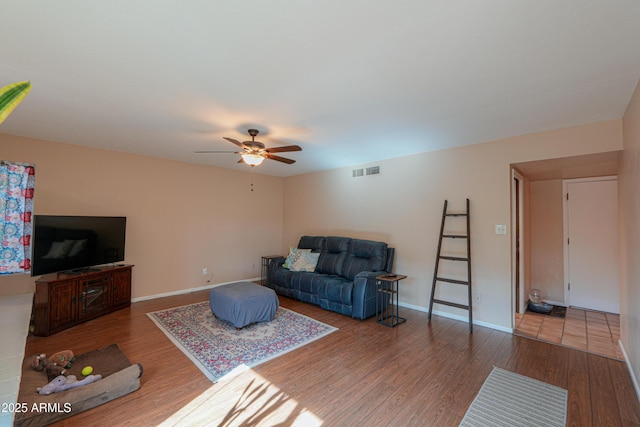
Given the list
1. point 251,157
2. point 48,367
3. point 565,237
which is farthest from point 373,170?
point 48,367

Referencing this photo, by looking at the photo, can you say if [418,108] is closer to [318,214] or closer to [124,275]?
[318,214]

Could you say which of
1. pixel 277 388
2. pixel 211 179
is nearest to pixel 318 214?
pixel 211 179

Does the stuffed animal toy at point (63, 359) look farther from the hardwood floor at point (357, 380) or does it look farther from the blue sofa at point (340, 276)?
the blue sofa at point (340, 276)

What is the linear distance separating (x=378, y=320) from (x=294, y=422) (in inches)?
83.9

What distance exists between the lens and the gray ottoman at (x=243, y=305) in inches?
132

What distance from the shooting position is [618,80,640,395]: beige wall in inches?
86.4

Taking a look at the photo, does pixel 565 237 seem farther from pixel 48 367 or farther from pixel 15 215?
pixel 15 215

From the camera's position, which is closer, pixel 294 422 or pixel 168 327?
pixel 294 422

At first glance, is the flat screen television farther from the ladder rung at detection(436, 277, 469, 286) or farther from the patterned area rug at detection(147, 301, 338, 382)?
the ladder rung at detection(436, 277, 469, 286)

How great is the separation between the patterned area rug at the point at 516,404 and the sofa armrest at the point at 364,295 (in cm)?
161

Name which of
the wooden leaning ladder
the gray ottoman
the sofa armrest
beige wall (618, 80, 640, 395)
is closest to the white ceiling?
beige wall (618, 80, 640, 395)

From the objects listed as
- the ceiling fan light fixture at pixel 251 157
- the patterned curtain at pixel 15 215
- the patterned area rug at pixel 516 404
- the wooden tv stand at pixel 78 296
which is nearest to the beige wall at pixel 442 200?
the patterned area rug at pixel 516 404

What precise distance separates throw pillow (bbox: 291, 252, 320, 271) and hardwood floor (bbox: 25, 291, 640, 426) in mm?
1538

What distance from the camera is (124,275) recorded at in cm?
411
